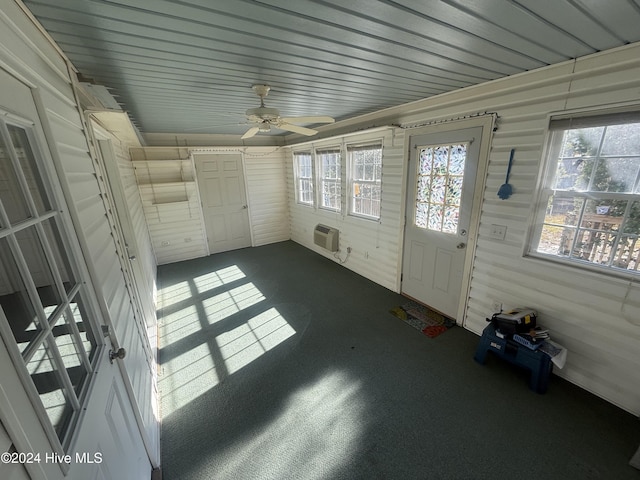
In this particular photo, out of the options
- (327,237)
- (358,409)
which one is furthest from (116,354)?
(327,237)

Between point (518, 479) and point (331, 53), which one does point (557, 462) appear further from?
point (331, 53)

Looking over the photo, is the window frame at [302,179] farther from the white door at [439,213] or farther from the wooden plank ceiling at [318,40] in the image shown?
the wooden plank ceiling at [318,40]

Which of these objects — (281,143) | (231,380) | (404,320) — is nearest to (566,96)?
(404,320)

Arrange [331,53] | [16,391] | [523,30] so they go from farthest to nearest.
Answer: [331,53], [523,30], [16,391]

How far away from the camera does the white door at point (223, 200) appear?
504cm

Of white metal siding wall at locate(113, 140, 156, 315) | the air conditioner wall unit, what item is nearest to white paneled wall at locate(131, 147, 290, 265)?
Result: white metal siding wall at locate(113, 140, 156, 315)

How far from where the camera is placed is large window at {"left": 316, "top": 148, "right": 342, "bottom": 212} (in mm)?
4250

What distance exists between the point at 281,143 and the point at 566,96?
4.71 metres

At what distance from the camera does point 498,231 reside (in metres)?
2.34

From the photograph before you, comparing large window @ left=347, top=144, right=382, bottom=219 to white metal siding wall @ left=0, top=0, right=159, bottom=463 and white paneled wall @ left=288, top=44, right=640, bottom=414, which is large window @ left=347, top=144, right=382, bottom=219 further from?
white metal siding wall @ left=0, top=0, right=159, bottom=463

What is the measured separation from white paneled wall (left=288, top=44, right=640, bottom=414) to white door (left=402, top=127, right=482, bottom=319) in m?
0.17

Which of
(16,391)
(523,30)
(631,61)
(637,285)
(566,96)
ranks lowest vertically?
(637,285)

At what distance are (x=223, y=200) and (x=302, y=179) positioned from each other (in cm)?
169

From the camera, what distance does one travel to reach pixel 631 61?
156cm
